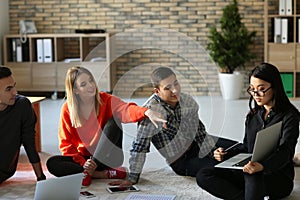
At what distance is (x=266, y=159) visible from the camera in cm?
292

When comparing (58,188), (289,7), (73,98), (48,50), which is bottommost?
(58,188)

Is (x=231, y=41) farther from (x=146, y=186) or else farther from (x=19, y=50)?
(x=146, y=186)

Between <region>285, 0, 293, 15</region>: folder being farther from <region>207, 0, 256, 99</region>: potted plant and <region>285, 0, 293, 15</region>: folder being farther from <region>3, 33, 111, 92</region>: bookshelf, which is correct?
<region>3, 33, 111, 92</region>: bookshelf

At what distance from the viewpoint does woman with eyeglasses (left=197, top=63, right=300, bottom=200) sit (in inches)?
114

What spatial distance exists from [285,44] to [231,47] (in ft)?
2.23

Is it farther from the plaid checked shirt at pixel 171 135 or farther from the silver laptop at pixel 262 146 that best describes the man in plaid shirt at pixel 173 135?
the silver laptop at pixel 262 146

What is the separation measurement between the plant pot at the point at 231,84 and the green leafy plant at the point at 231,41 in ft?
0.36

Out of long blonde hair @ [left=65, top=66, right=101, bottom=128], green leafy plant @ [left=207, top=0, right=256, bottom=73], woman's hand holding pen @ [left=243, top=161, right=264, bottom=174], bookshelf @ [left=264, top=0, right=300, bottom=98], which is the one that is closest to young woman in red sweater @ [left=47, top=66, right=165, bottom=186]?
long blonde hair @ [left=65, top=66, right=101, bottom=128]

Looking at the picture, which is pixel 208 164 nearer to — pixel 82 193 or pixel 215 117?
pixel 82 193

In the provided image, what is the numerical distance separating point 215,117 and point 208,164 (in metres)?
2.89

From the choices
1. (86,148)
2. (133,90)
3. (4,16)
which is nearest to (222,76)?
(133,90)

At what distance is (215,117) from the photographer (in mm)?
6430

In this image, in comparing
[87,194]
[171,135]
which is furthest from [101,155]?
[171,135]

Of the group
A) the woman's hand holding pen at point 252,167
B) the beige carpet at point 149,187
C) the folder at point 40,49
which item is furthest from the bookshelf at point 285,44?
the woman's hand holding pen at point 252,167
